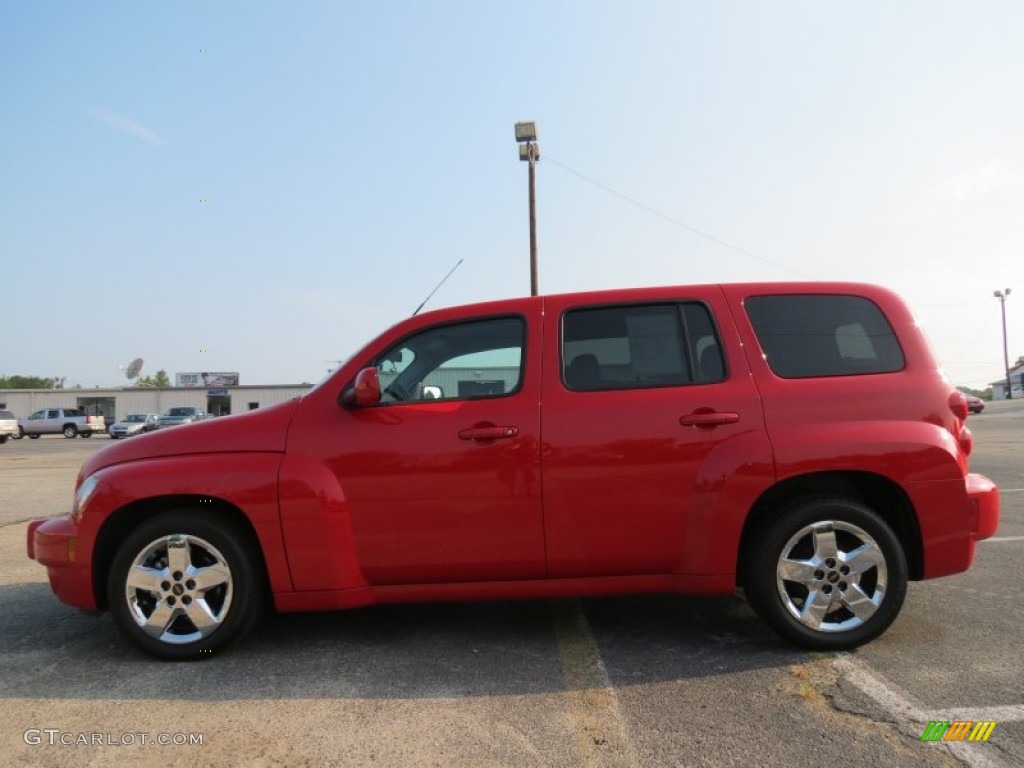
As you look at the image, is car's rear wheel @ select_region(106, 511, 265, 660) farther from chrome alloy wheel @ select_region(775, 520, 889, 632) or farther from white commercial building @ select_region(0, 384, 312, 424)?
white commercial building @ select_region(0, 384, 312, 424)

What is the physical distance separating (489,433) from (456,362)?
0.52m

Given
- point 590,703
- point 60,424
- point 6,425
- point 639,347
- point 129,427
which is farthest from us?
point 60,424

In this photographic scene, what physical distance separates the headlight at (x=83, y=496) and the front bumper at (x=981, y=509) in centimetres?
435

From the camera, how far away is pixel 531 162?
51.0ft

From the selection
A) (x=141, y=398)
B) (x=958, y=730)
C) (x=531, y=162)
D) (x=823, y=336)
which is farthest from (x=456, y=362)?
(x=141, y=398)

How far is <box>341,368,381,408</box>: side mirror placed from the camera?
334 centimetres

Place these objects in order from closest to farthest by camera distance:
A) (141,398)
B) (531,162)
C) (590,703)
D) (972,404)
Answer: (590,703), (972,404), (531,162), (141,398)

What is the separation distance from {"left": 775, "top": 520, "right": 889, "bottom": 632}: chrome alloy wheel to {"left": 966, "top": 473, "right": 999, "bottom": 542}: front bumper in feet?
1.78

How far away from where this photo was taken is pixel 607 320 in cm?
366

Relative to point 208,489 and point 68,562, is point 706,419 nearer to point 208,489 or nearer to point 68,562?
point 208,489

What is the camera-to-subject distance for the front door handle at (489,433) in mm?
3365

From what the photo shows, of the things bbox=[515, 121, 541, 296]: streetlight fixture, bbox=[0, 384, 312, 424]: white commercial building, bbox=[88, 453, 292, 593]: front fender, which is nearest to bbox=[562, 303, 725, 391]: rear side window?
bbox=[88, 453, 292, 593]: front fender

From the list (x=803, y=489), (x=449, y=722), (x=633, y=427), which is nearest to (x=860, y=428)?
(x=803, y=489)

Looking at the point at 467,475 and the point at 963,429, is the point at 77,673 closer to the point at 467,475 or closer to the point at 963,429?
the point at 467,475
